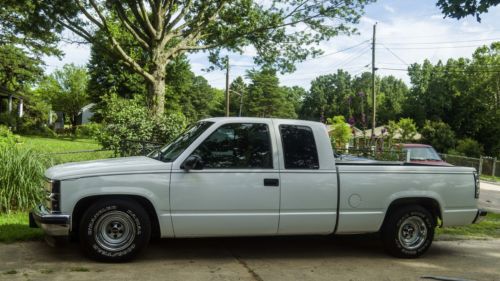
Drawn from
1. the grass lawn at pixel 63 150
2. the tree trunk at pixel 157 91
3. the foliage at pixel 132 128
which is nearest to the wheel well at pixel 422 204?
the grass lawn at pixel 63 150

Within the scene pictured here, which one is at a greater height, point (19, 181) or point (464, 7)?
point (464, 7)

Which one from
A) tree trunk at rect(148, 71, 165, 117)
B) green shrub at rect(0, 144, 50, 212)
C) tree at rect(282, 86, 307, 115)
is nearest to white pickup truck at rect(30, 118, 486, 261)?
green shrub at rect(0, 144, 50, 212)

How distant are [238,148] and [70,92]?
239 feet

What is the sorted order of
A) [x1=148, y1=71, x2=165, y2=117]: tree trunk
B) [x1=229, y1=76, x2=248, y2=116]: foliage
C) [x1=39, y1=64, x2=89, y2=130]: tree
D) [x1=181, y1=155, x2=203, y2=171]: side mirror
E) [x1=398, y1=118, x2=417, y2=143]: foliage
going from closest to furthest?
[x1=181, y1=155, x2=203, y2=171]: side mirror → [x1=148, y1=71, x2=165, y2=117]: tree trunk → [x1=398, y1=118, x2=417, y2=143]: foliage → [x1=39, y1=64, x2=89, y2=130]: tree → [x1=229, y1=76, x2=248, y2=116]: foliage

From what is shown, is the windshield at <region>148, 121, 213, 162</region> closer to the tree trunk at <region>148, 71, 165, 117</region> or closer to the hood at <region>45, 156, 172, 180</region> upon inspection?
the hood at <region>45, 156, 172, 180</region>

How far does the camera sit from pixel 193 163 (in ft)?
19.0

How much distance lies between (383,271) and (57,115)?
261 feet

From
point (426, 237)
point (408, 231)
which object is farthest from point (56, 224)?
point (426, 237)

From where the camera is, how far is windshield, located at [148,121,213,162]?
612cm

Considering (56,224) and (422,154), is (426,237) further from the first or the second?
(422,154)

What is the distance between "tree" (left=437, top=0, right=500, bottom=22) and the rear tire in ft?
10.2

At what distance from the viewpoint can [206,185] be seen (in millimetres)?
5883

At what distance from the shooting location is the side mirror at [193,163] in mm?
5789

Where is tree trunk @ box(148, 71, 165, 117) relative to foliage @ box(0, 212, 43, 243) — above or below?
above
